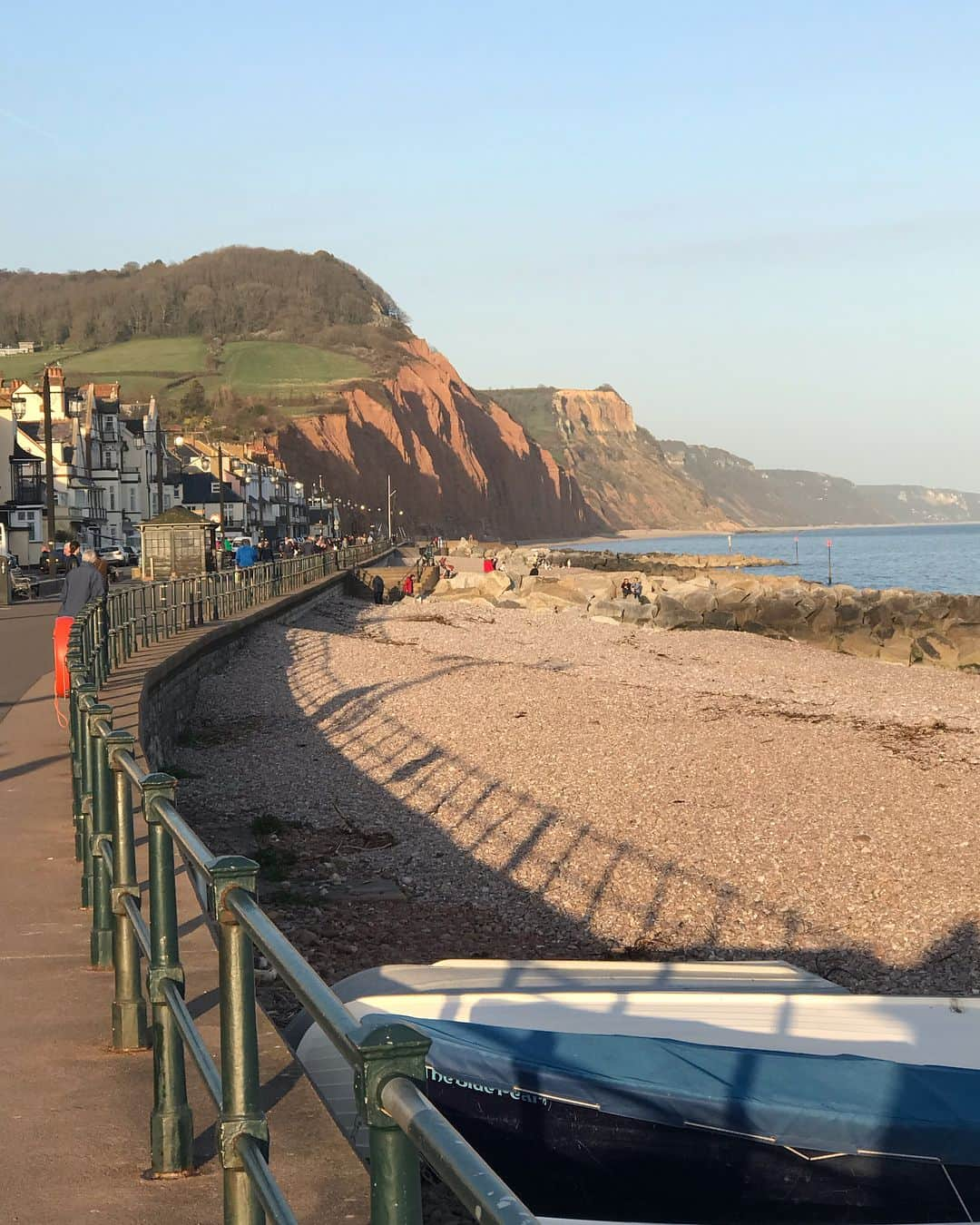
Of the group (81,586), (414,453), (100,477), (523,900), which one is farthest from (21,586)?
(414,453)

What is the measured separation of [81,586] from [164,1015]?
12.1 meters

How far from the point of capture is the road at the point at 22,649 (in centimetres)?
1773

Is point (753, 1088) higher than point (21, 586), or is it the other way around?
Result: point (753, 1088)

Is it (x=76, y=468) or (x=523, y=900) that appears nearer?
(x=523, y=900)

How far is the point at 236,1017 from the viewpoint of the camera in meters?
2.93

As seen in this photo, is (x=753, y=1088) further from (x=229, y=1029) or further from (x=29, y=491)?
(x=29, y=491)

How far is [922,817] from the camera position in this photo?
1466 centimetres

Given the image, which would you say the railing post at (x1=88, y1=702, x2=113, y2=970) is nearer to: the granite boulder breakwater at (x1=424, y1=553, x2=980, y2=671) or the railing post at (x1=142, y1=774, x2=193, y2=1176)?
the railing post at (x1=142, y1=774, x2=193, y2=1176)

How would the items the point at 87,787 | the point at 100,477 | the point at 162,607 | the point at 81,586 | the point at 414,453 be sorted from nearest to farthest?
the point at 87,787 → the point at 81,586 → the point at 162,607 → the point at 100,477 → the point at 414,453

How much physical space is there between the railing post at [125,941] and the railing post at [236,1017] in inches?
83.4

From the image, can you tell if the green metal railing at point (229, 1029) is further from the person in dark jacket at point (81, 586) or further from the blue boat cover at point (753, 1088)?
the person in dark jacket at point (81, 586)

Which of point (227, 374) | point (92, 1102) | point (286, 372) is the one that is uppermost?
point (286, 372)

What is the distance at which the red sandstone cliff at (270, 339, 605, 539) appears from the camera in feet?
485

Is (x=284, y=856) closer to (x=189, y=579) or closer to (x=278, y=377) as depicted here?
(x=189, y=579)
